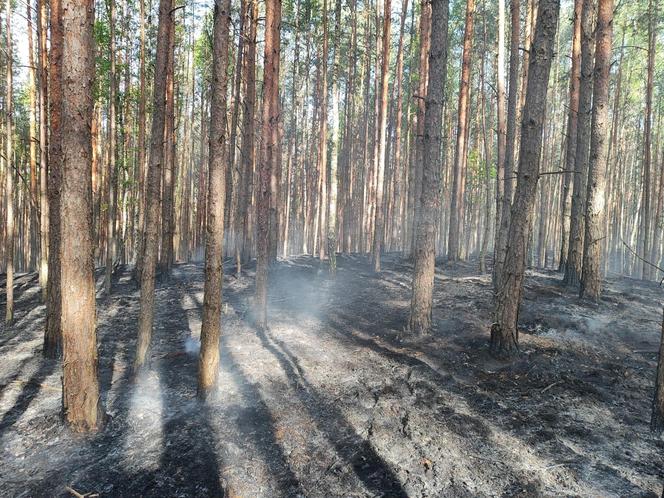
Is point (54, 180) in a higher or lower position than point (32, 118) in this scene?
lower

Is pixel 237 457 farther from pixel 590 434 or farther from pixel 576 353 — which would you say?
pixel 576 353

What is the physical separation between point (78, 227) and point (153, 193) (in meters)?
1.83

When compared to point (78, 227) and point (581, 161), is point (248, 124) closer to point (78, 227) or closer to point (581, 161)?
point (78, 227)

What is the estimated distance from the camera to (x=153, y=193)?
6109mm

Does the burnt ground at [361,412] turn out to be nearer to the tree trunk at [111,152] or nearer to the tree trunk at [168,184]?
the tree trunk at [111,152]

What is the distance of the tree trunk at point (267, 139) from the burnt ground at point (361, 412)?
3.39ft

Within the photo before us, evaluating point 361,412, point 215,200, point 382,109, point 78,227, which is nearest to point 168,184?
point 382,109

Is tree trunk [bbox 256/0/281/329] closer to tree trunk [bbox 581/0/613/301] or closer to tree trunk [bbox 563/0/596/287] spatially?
tree trunk [bbox 581/0/613/301]

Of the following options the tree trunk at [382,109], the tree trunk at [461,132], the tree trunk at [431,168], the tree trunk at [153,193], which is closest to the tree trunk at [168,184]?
the tree trunk at [153,193]

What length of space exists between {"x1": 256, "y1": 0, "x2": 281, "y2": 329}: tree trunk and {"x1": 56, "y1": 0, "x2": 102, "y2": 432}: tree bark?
381 centimetres

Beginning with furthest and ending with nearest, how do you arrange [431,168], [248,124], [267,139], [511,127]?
[248,124]
[511,127]
[267,139]
[431,168]

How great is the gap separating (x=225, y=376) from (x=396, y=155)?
14.8 metres

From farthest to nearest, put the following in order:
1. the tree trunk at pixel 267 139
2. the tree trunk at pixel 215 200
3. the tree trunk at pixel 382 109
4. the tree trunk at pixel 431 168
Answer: the tree trunk at pixel 382 109 → the tree trunk at pixel 267 139 → the tree trunk at pixel 431 168 → the tree trunk at pixel 215 200

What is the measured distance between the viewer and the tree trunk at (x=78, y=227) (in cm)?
425
